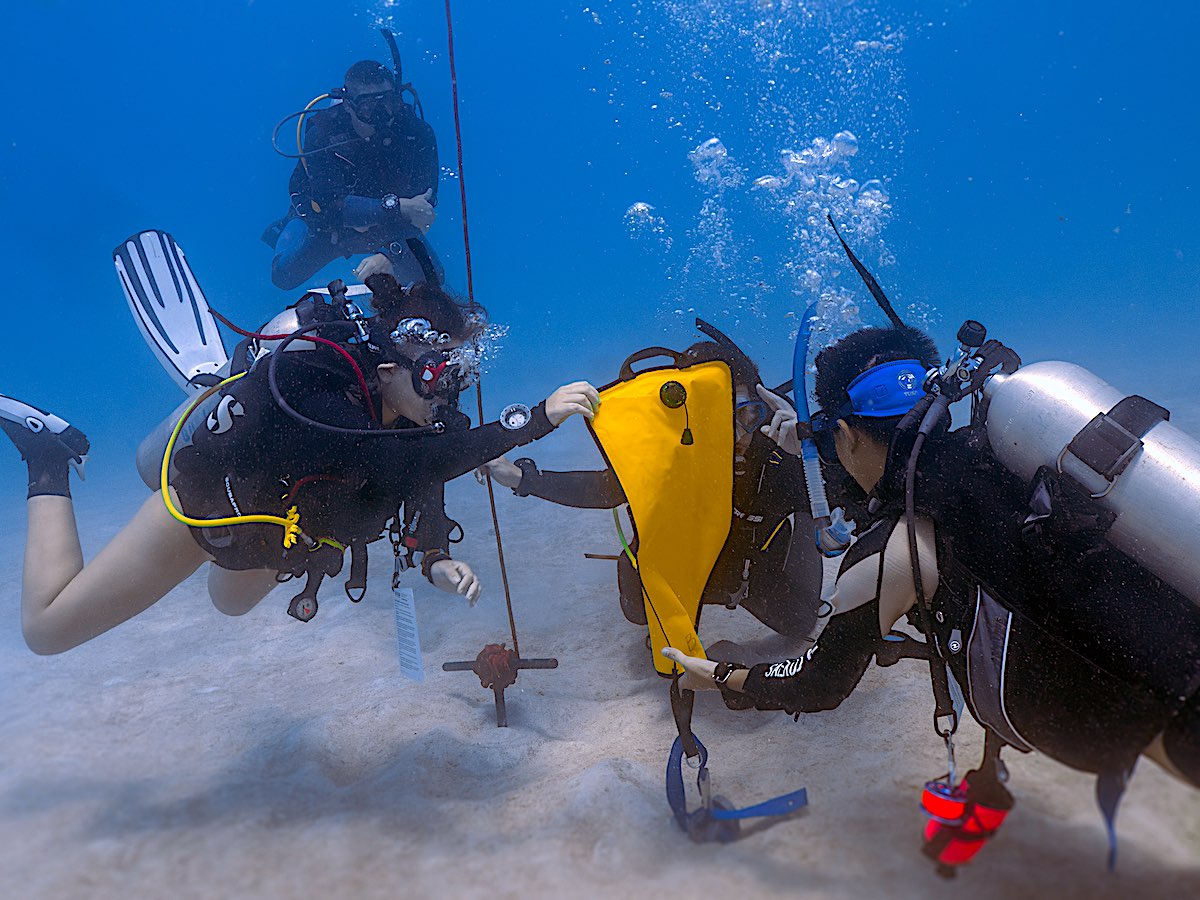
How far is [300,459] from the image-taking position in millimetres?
3385

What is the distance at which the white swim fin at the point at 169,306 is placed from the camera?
5.46 meters

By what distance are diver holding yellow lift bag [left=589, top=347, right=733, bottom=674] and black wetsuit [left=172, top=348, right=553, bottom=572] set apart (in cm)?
44

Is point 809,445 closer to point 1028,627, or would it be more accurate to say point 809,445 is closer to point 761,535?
point 1028,627

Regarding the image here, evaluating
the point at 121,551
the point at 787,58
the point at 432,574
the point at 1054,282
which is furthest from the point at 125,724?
the point at 1054,282

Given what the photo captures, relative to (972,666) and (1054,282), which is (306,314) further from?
(1054,282)

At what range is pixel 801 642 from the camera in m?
4.77

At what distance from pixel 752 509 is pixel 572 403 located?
4.29 feet

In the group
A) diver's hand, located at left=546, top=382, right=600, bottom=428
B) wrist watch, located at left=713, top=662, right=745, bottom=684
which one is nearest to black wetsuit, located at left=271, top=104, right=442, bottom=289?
diver's hand, located at left=546, top=382, right=600, bottom=428

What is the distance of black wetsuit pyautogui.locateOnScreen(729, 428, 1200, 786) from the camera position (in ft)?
6.07

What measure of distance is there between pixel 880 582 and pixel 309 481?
8.57 ft

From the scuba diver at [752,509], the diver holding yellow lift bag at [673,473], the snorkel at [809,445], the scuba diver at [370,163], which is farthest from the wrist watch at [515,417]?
the scuba diver at [370,163]

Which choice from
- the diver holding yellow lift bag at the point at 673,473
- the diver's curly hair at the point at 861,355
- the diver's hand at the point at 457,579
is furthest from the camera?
the diver's hand at the point at 457,579

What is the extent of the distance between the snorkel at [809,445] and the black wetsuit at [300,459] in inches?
49.1

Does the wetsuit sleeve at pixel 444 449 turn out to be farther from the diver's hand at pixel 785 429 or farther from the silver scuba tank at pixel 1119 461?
the silver scuba tank at pixel 1119 461
